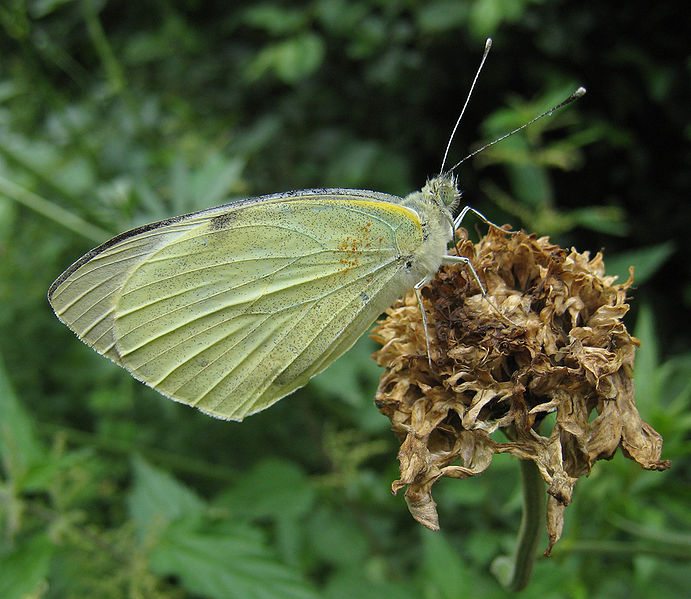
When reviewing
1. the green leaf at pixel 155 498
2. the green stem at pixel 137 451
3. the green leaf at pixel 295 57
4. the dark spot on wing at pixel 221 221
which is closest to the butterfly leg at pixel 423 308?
the dark spot on wing at pixel 221 221

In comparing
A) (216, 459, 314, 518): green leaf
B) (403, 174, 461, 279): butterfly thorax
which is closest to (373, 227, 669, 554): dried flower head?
(403, 174, 461, 279): butterfly thorax

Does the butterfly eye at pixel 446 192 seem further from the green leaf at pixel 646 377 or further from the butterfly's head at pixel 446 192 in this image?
the green leaf at pixel 646 377

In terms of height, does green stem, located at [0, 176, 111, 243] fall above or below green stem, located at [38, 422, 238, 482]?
above

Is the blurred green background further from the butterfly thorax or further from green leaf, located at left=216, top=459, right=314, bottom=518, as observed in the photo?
the butterfly thorax

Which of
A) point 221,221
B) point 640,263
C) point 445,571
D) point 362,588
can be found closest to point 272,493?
point 362,588

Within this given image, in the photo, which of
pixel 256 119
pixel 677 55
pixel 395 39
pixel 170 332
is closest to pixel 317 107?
pixel 256 119

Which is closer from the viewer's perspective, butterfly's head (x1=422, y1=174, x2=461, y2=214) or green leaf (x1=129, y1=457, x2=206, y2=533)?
butterfly's head (x1=422, y1=174, x2=461, y2=214)

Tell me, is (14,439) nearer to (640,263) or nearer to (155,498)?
(155,498)
